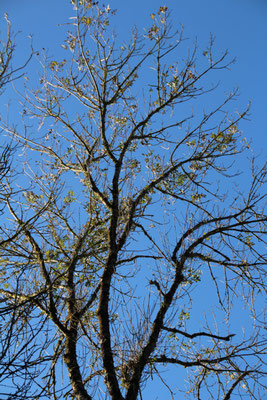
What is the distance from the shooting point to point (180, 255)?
7.12 m

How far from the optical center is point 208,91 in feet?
26.7

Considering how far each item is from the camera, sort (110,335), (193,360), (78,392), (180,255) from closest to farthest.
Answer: (78,392) < (110,335) < (193,360) < (180,255)

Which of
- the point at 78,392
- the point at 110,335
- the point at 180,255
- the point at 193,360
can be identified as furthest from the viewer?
the point at 180,255

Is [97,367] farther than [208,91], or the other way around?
[208,91]

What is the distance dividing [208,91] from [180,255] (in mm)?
3332

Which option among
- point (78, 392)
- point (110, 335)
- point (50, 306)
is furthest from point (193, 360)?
point (50, 306)

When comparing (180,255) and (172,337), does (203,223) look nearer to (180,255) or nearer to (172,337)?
(180,255)

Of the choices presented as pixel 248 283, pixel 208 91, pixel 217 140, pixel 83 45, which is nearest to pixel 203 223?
pixel 248 283

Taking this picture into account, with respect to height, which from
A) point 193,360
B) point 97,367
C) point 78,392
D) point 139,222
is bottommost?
point 78,392

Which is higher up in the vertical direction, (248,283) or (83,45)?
(83,45)

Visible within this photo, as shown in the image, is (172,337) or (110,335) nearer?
(110,335)

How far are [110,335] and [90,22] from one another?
19.4 feet

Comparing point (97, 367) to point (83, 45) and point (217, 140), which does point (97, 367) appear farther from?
point (83, 45)

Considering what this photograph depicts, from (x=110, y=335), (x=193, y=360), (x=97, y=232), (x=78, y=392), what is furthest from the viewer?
(x=97, y=232)
